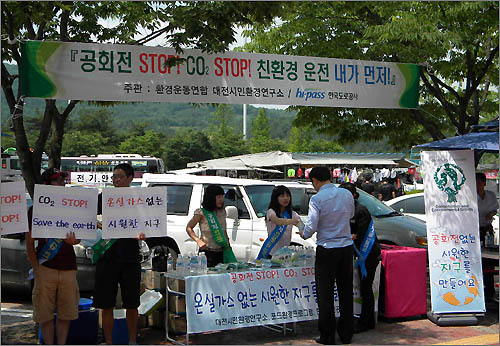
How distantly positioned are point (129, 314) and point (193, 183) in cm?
436

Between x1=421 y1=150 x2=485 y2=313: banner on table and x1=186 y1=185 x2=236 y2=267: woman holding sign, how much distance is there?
106 inches

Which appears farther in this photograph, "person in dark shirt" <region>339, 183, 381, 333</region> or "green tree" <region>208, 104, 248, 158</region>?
"green tree" <region>208, 104, 248, 158</region>

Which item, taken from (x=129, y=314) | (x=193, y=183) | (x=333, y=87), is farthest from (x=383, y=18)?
(x=129, y=314)

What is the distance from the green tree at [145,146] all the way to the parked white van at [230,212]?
7097 centimetres

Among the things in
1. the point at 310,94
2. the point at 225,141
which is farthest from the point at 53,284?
the point at 225,141

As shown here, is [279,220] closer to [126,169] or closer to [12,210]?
[126,169]

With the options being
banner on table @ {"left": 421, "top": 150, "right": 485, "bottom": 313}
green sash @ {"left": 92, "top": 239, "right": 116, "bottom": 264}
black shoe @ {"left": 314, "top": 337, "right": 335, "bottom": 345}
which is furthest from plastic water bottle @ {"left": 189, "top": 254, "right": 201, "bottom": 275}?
banner on table @ {"left": 421, "top": 150, "right": 485, "bottom": 313}

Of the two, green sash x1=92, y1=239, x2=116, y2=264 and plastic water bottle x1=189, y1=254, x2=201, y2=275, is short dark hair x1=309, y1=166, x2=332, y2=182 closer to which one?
plastic water bottle x1=189, y1=254, x2=201, y2=275

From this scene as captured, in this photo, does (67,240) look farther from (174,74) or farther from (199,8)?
(199,8)

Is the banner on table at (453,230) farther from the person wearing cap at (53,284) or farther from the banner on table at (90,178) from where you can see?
the banner on table at (90,178)

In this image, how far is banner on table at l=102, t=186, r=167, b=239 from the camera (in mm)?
6234

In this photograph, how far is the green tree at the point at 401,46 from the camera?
9.91 metres

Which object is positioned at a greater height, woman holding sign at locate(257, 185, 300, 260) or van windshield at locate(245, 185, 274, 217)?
A: van windshield at locate(245, 185, 274, 217)

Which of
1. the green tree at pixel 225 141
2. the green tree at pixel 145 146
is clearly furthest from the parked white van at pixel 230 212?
the green tree at pixel 145 146
